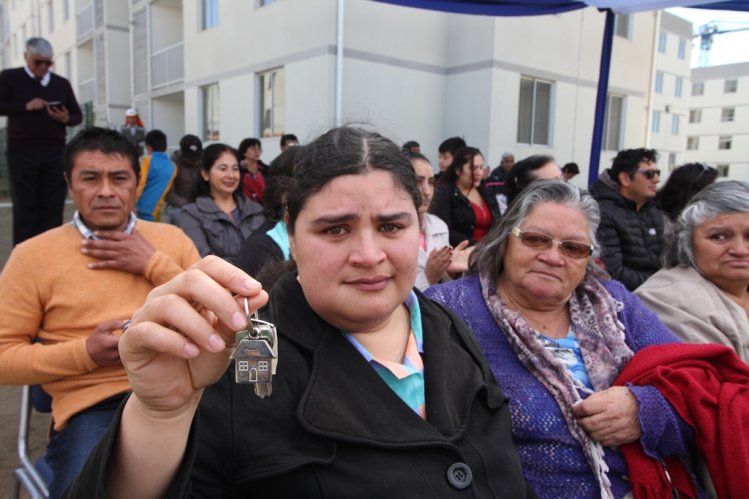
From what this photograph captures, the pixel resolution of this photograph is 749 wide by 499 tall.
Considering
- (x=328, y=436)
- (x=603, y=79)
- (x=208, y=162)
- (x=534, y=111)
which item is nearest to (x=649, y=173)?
(x=603, y=79)

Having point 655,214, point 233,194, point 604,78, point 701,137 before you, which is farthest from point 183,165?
point 701,137

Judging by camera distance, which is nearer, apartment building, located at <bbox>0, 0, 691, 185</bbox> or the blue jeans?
the blue jeans

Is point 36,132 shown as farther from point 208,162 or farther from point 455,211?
point 455,211

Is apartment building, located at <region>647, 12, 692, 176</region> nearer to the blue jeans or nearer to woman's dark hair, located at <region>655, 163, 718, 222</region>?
woman's dark hair, located at <region>655, 163, 718, 222</region>

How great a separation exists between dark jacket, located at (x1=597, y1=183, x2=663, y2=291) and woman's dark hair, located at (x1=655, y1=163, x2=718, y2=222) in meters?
0.56

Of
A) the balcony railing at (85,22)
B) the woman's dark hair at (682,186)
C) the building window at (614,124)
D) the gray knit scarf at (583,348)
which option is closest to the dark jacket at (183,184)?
the gray knit scarf at (583,348)

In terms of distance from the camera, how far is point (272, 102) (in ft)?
36.6

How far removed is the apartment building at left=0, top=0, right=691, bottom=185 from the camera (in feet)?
32.9

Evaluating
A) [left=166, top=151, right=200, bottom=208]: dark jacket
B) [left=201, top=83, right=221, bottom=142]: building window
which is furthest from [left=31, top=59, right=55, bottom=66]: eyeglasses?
[left=201, top=83, right=221, bottom=142]: building window

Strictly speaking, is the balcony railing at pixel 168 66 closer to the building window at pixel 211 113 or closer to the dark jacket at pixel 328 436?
the building window at pixel 211 113

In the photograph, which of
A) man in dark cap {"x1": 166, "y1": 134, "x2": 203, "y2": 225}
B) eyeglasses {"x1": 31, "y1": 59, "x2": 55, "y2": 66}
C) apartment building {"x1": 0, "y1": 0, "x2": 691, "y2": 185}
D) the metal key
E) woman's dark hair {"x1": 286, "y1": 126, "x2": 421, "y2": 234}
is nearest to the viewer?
the metal key

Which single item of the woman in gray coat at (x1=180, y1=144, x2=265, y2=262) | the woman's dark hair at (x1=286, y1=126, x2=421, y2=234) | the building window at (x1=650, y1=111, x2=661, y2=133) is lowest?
the woman in gray coat at (x1=180, y1=144, x2=265, y2=262)

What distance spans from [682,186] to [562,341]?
3007 mm

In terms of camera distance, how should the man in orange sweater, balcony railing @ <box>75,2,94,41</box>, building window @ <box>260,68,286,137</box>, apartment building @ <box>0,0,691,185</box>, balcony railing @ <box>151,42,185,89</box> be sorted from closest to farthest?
1. the man in orange sweater
2. apartment building @ <box>0,0,691,185</box>
3. building window @ <box>260,68,286,137</box>
4. balcony railing @ <box>151,42,185,89</box>
5. balcony railing @ <box>75,2,94,41</box>
